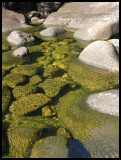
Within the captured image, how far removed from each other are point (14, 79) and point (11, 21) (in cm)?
667

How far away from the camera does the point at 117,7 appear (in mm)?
8453

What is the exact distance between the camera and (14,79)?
3670mm

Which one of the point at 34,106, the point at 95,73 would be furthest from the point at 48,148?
the point at 95,73

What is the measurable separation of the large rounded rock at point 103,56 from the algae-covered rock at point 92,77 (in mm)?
142

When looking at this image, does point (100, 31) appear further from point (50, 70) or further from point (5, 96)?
point (5, 96)

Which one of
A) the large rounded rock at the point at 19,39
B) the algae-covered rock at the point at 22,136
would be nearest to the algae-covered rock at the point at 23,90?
the algae-covered rock at the point at 22,136

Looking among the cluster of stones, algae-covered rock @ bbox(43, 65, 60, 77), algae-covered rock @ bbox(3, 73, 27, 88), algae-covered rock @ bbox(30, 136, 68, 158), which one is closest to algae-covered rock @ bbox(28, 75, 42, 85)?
the cluster of stones

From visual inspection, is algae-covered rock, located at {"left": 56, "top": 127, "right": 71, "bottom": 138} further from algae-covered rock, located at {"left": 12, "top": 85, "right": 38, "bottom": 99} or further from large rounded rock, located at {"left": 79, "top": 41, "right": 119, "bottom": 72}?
large rounded rock, located at {"left": 79, "top": 41, "right": 119, "bottom": 72}

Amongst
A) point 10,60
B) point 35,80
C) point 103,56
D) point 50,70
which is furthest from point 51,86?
point 10,60

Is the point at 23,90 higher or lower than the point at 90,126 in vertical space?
higher

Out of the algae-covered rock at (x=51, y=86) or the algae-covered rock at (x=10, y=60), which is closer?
the algae-covered rock at (x=51, y=86)

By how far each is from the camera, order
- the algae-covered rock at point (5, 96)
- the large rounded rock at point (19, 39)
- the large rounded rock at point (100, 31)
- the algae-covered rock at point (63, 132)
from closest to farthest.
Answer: the algae-covered rock at point (63, 132) → the algae-covered rock at point (5, 96) → the large rounded rock at point (19, 39) → the large rounded rock at point (100, 31)

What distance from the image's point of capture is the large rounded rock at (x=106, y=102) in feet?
8.75

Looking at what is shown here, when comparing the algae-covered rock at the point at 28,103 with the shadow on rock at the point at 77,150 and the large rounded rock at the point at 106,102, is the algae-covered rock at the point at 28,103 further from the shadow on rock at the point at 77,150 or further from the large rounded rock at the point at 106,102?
the shadow on rock at the point at 77,150
